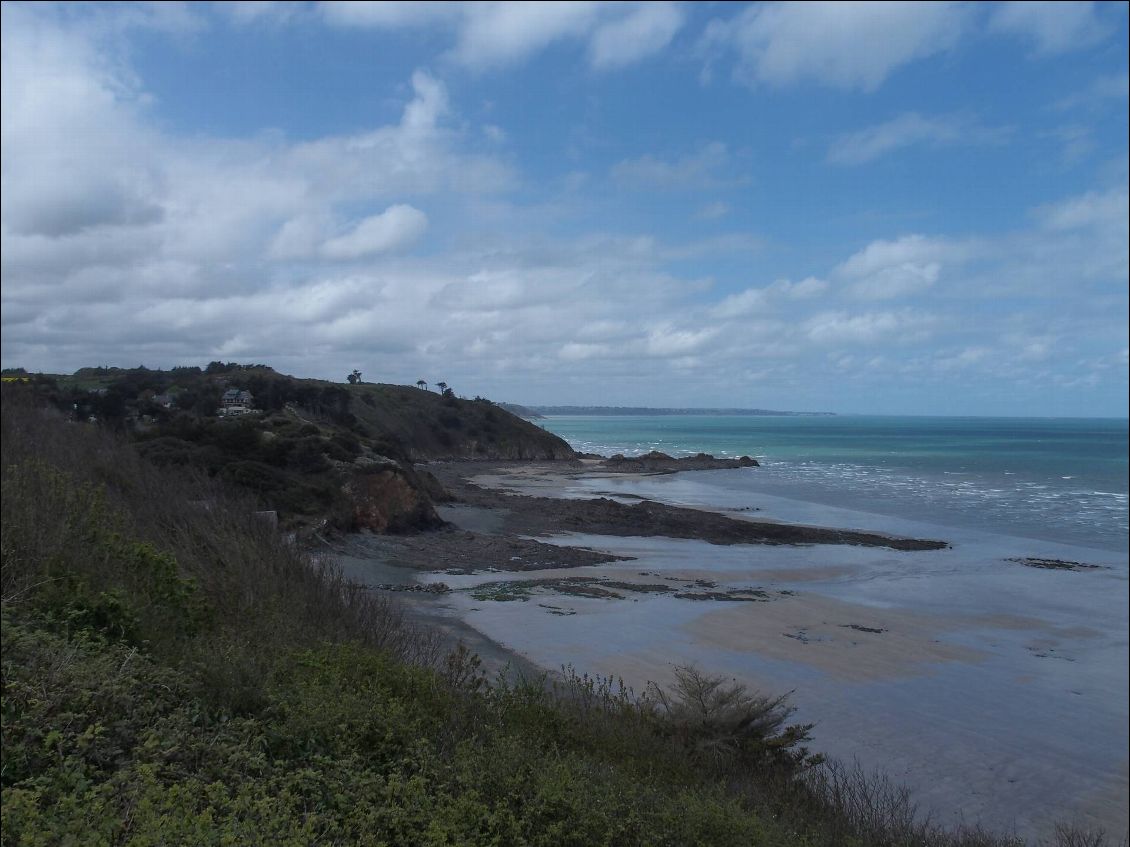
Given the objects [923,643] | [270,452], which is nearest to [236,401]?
[270,452]

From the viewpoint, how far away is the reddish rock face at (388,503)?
27141 millimetres

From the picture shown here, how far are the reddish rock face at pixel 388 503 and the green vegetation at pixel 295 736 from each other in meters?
17.4

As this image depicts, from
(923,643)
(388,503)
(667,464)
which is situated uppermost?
(388,503)

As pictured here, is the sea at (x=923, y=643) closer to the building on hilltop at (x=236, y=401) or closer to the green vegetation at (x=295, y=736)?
the green vegetation at (x=295, y=736)

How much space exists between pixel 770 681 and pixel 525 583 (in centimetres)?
854

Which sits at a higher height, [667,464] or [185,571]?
[185,571]

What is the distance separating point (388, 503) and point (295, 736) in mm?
22945

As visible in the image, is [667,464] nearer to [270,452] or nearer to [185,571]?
[270,452]

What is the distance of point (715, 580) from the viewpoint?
948 inches

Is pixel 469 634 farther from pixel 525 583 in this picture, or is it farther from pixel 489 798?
pixel 489 798

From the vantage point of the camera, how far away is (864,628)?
18.8 metres

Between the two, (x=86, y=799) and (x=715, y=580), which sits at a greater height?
(x=86, y=799)

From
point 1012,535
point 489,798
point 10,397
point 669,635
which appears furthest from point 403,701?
point 1012,535

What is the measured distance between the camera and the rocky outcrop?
248 feet
